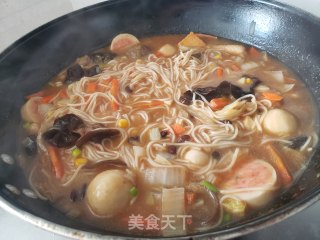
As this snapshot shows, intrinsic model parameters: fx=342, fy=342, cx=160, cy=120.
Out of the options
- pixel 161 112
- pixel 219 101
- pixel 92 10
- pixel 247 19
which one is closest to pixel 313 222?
pixel 219 101

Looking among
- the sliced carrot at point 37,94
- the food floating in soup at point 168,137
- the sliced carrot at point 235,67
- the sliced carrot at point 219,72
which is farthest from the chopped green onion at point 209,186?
the sliced carrot at point 37,94

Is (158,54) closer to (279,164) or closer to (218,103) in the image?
(218,103)

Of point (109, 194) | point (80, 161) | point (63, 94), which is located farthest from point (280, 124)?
point (63, 94)

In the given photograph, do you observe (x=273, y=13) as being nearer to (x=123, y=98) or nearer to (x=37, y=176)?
(x=123, y=98)

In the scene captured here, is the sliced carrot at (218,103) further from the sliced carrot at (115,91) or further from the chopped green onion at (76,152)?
the chopped green onion at (76,152)

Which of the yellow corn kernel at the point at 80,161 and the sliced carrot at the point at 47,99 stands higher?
the sliced carrot at the point at 47,99

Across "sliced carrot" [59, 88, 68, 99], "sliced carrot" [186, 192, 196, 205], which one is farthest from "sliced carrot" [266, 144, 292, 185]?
"sliced carrot" [59, 88, 68, 99]

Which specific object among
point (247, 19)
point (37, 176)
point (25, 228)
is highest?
point (247, 19)
